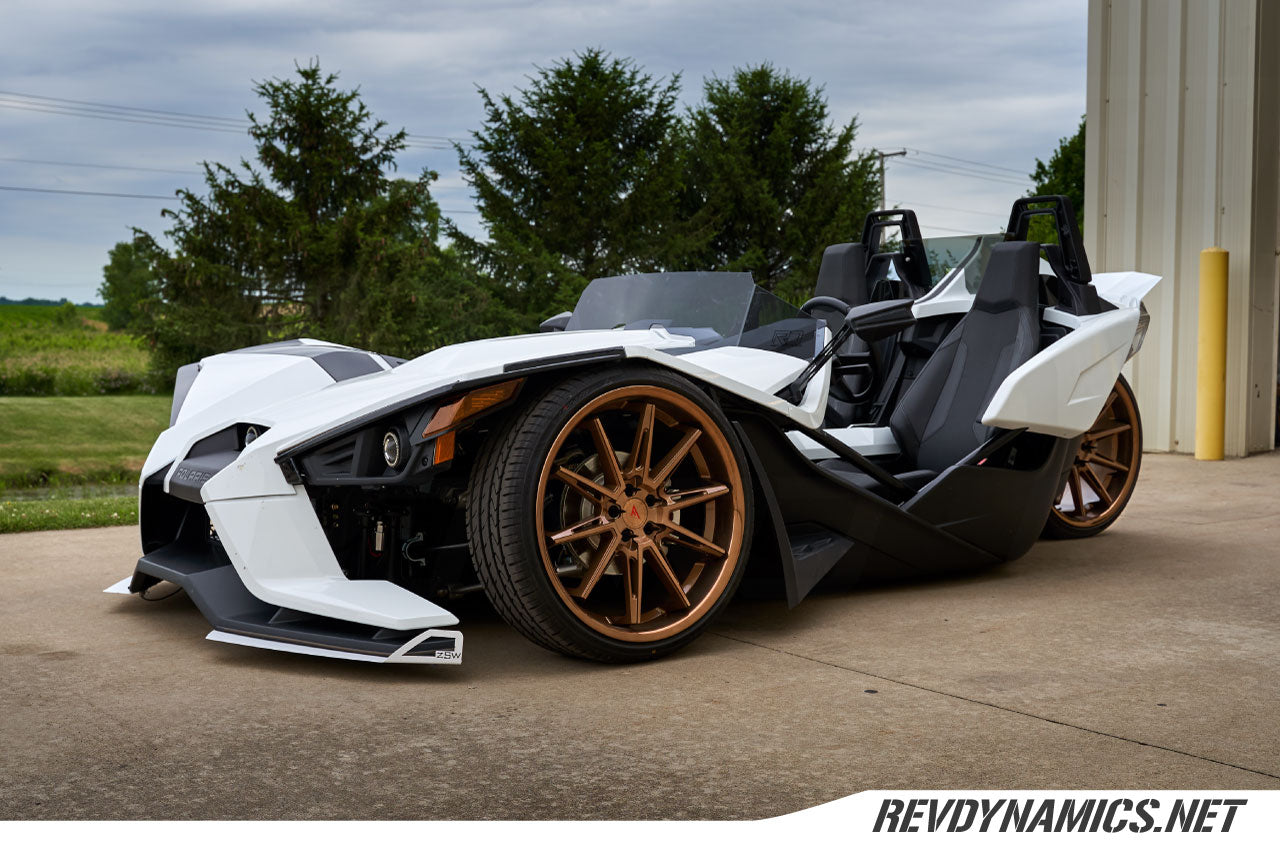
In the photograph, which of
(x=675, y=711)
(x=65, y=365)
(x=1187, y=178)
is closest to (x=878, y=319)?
(x=675, y=711)

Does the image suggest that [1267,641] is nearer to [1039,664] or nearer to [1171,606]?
[1171,606]

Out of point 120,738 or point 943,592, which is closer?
point 120,738

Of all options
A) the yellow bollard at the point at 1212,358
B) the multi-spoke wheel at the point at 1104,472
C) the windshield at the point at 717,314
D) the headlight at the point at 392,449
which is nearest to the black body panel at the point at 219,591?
the headlight at the point at 392,449

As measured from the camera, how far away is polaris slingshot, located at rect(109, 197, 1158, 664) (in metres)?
3.26

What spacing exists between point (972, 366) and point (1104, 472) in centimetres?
140

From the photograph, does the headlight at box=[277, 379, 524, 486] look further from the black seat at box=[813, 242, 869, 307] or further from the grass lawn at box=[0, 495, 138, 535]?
the grass lawn at box=[0, 495, 138, 535]

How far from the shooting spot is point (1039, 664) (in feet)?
11.3

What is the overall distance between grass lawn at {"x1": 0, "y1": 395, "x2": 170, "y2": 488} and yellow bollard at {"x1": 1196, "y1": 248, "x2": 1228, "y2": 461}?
66.1 feet

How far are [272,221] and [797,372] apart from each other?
86.1 feet

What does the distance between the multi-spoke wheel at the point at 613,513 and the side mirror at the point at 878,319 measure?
2.45 feet

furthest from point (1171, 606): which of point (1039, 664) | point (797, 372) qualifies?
point (797, 372)

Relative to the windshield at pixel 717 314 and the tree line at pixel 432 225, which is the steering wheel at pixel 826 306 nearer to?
the windshield at pixel 717 314

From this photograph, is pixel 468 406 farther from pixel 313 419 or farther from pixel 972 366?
pixel 972 366

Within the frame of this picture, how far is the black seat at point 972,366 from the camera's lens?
4.70 meters
